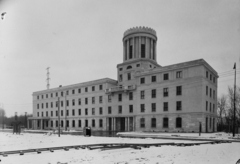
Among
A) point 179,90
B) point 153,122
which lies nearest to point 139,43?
point 179,90

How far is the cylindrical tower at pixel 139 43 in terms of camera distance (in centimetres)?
4807

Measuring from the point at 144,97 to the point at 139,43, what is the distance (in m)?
15.6

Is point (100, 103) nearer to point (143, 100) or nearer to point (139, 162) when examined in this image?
point (143, 100)

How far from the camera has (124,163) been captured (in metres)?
8.97

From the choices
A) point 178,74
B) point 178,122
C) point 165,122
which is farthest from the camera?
point 165,122

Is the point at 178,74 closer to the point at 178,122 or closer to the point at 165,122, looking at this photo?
the point at 178,122

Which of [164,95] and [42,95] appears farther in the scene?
[42,95]

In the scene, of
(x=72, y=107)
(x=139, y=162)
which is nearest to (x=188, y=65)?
(x=139, y=162)

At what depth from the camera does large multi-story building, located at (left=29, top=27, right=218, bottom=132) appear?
1330 inches

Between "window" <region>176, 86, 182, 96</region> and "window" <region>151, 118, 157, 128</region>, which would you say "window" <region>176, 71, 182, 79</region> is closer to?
"window" <region>176, 86, 182, 96</region>

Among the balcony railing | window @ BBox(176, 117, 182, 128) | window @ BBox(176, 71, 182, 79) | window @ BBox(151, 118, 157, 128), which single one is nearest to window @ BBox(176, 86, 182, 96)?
window @ BBox(176, 71, 182, 79)

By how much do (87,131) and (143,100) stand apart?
16.7 metres

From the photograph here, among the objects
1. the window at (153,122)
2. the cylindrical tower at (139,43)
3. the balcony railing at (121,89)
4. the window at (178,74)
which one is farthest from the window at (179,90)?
the cylindrical tower at (139,43)

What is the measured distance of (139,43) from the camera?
48.3m
